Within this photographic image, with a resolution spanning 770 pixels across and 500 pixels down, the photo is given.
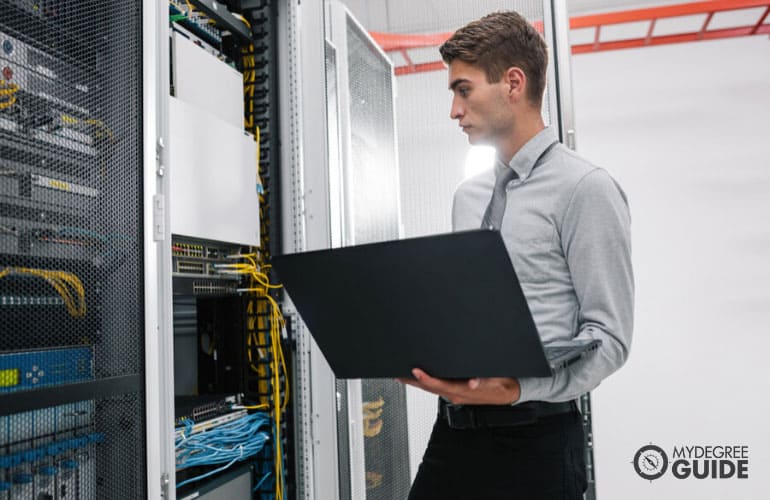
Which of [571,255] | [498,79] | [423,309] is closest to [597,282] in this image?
[571,255]

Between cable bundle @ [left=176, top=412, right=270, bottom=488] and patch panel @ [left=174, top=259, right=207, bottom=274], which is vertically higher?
patch panel @ [left=174, top=259, right=207, bottom=274]

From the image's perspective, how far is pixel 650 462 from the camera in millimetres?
3561

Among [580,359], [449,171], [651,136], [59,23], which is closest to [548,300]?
[580,359]

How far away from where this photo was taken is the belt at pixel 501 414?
1102 mm

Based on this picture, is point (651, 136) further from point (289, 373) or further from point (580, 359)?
point (580, 359)

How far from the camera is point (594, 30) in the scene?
3.79 m

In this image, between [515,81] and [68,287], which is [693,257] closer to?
[515,81]

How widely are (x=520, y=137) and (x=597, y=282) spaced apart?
34 cm

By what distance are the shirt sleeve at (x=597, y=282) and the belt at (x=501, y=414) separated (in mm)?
38

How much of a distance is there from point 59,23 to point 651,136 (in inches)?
132

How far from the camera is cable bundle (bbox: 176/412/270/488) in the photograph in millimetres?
1591

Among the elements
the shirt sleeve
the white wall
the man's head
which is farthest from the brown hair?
the white wall

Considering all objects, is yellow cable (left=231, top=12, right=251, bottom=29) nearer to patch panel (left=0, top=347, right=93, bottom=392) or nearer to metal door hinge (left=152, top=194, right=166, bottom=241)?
→ metal door hinge (left=152, top=194, right=166, bottom=241)

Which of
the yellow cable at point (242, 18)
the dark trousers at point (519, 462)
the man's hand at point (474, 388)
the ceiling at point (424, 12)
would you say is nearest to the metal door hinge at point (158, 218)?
the man's hand at point (474, 388)
